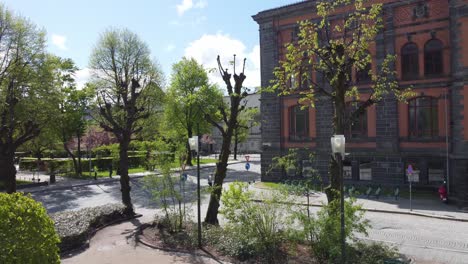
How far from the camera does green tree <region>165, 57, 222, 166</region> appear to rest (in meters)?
45.0

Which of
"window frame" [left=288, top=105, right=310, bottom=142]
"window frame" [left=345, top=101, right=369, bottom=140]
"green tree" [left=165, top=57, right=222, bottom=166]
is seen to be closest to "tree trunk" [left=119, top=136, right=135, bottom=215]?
"window frame" [left=288, top=105, right=310, bottom=142]

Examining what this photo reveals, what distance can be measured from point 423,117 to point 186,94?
2750 cm

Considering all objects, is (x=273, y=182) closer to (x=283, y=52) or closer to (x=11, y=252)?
(x=283, y=52)

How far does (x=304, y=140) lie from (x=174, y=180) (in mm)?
16446

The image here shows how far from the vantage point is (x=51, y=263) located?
25.9 ft

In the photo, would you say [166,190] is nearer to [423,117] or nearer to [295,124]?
[295,124]

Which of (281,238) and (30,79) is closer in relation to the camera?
(281,238)

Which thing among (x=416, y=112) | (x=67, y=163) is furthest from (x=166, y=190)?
(x=67, y=163)

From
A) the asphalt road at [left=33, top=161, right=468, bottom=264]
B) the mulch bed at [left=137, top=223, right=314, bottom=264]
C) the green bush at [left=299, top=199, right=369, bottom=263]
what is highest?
the green bush at [left=299, top=199, right=369, bottom=263]

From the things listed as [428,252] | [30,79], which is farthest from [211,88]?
[428,252]

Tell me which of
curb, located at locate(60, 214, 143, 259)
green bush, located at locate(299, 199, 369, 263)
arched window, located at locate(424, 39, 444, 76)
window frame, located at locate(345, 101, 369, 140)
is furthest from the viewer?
window frame, located at locate(345, 101, 369, 140)

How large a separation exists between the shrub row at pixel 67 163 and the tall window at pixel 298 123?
14.7 m

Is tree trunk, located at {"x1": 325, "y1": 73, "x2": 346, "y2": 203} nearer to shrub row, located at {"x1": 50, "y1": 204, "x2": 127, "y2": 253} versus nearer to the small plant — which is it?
the small plant

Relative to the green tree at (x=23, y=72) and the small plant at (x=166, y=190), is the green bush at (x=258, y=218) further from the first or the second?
the green tree at (x=23, y=72)
